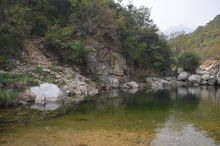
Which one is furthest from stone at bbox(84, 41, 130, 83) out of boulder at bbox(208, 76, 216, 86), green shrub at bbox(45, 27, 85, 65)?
boulder at bbox(208, 76, 216, 86)

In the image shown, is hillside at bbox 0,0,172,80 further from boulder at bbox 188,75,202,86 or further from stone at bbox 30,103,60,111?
boulder at bbox 188,75,202,86

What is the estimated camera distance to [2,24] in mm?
15781

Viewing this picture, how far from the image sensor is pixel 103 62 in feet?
85.1

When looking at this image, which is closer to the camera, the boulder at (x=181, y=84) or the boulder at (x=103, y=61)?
the boulder at (x=103, y=61)

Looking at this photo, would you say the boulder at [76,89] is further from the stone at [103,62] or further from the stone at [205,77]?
the stone at [205,77]

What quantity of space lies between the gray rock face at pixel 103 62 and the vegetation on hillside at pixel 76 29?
4.31 feet

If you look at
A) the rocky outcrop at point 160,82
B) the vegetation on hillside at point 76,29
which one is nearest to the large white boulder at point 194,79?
the rocky outcrop at point 160,82

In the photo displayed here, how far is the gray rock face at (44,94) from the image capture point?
521 inches

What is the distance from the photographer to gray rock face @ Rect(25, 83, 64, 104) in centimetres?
1323

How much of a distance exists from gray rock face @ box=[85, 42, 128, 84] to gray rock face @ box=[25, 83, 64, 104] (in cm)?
1011

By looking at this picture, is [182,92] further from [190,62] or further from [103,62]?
[190,62]

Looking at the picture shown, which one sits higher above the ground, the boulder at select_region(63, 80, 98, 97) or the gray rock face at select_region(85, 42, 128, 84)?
the gray rock face at select_region(85, 42, 128, 84)

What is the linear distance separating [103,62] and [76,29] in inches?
222

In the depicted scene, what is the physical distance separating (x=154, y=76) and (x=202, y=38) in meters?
39.8
